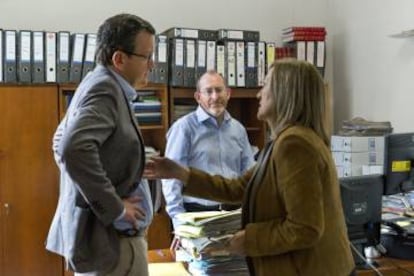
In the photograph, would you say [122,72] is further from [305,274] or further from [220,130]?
[220,130]

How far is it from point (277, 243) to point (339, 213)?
225 millimetres

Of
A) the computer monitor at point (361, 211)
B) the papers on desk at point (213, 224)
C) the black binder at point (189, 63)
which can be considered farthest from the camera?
the black binder at point (189, 63)

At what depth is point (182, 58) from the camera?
4.09 metres

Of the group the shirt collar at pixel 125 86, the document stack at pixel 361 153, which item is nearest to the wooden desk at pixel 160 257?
the shirt collar at pixel 125 86

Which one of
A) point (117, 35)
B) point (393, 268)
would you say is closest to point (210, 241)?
point (117, 35)

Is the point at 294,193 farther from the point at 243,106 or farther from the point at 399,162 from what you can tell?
the point at 243,106

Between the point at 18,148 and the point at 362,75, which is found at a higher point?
the point at 362,75

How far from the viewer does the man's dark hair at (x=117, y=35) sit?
1.74m

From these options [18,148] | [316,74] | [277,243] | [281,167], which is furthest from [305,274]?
[18,148]

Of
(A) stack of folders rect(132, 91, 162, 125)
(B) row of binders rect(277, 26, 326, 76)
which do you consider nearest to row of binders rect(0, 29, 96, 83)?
(A) stack of folders rect(132, 91, 162, 125)

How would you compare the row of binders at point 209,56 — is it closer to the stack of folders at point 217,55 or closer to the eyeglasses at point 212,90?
the stack of folders at point 217,55

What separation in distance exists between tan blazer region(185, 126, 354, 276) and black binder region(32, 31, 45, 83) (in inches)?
101

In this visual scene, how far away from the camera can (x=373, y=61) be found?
455cm

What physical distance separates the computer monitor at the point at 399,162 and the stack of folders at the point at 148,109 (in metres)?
1.88
